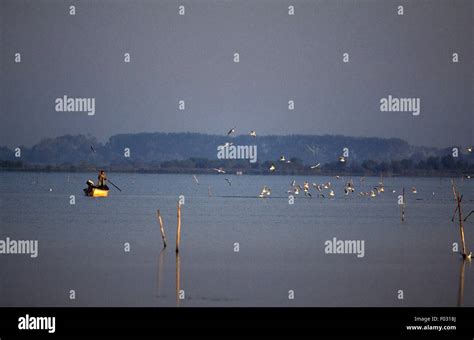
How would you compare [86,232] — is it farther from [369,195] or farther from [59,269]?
[369,195]

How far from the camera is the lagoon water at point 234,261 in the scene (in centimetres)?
2652

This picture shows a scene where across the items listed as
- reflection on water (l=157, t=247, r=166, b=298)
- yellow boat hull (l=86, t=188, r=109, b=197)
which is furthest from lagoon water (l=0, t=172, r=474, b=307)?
yellow boat hull (l=86, t=188, r=109, b=197)

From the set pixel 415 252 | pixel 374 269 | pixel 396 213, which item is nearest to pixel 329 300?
pixel 374 269

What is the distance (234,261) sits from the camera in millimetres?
33844

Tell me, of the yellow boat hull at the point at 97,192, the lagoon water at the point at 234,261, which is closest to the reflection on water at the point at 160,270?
the lagoon water at the point at 234,261

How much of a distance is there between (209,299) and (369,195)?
63.1 meters

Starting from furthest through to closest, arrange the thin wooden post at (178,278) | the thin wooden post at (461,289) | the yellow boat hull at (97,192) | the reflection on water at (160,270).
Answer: the yellow boat hull at (97,192) < the reflection on water at (160,270) < the thin wooden post at (461,289) < the thin wooden post at (178,278)

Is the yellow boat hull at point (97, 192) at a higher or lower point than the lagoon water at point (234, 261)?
higher

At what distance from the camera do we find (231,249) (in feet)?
125

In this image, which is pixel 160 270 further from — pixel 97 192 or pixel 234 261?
pixel 97 192

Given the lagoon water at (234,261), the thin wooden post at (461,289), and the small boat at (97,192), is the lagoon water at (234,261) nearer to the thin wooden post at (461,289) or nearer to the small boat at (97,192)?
A: the thin wooden post at (461,289)

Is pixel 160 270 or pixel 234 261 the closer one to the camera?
pixel 160 270

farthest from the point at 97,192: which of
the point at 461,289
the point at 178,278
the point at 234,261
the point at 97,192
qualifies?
the point at 461,289

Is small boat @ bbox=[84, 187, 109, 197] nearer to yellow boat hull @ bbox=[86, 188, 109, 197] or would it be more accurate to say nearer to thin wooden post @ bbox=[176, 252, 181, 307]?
yellow boat hull @ bbox=[86, 188, 109, 197]
